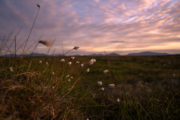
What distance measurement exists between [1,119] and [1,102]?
266 mm

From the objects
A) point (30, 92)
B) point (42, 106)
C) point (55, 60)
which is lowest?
point (42, 106)

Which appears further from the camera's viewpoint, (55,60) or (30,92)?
(55,60)

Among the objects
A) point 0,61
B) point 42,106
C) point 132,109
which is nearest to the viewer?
point 42,106

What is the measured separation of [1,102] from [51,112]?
1.80 ft

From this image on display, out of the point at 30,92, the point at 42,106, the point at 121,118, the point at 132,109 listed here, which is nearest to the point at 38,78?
the point at 30,92

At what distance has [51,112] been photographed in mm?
1566

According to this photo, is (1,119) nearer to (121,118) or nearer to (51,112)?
(51,112)

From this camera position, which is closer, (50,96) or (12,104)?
(12,104)

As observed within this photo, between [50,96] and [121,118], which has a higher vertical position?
[50,96]

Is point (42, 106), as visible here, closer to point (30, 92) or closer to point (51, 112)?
point (51, 112)

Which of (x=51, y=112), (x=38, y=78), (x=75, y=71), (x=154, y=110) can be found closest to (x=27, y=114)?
(x=51, y=112)

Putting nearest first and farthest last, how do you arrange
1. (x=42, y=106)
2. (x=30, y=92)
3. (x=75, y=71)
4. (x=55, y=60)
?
1. (x=42, y=106)
2. (x=30, y=92)
3. (x=55, y=60)
4. (x=75, y=71)

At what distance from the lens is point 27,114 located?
1377mm

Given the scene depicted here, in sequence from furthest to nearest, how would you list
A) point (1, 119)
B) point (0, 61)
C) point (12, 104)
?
point (0, 61) → point (12, 104) → point (1, 119)
